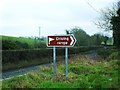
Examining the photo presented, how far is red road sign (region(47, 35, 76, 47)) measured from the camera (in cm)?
1384

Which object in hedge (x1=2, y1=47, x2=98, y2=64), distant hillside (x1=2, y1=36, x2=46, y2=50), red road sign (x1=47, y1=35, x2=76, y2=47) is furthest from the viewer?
distant hillside (x1=2, y1=36, x2=46, y2=50)

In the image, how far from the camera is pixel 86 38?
76.2 meters

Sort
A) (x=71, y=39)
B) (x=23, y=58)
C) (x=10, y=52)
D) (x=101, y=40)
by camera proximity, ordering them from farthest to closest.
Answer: (x=101, y=40)
(x=23, y=58)
(x=10, y=52)
(x=71, y=39)

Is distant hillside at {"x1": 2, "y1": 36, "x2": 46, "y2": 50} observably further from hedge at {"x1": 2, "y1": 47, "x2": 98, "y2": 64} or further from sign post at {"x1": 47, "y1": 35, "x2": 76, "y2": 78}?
sign post at {"x1": 47, "y1": 35, "x2": 76, "y2": 78}

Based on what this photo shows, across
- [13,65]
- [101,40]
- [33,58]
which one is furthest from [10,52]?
[101,40]

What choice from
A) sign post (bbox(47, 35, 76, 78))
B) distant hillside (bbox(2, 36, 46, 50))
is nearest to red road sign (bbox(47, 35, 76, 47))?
sign post (bbox(47, 35, 76, 78))

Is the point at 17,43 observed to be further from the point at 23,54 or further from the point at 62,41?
the point at 62,41

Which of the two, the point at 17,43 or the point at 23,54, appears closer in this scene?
the point at 23,54

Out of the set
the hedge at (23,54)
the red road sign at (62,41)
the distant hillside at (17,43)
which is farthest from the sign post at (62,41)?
the distant hillside at (17,43)

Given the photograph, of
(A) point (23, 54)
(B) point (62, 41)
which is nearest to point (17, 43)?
(A) point (23, 54)

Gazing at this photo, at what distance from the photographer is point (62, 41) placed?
14.0 metres

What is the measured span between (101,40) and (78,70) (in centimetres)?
6812

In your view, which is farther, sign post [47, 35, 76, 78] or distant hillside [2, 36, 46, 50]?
distant hillside [2, 36, 46, 50]

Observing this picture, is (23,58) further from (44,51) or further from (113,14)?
(113,14)
